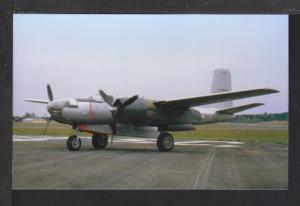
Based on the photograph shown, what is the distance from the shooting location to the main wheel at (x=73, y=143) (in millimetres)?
3153

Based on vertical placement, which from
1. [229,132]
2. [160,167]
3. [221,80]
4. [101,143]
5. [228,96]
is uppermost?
[221,80]

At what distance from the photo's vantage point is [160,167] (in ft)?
9.97

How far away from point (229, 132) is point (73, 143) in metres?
1.19

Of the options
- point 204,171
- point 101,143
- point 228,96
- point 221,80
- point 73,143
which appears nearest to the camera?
point 204,171

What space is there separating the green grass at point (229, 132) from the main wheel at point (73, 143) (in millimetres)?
101

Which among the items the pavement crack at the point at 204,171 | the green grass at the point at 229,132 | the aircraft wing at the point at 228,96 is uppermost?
the aircraft wing at the point at 228,96

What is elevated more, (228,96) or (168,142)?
(228,96)

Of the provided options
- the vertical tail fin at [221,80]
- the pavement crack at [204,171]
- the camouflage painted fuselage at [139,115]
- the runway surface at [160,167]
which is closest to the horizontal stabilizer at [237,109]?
the camouflage painted fuselage at [139,115]

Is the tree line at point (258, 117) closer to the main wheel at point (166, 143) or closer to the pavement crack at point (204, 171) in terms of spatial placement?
the pavement crack at point (204, 171)

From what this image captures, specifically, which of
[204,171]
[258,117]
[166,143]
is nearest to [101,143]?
[166,143]

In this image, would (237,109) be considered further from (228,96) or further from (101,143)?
(101,143)

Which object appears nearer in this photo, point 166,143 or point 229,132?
point 229,132
